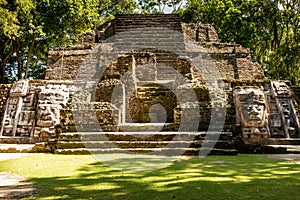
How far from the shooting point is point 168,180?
3.32 meters

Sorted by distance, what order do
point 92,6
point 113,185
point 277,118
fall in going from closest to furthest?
point 113,185 → point 277,118 → point 92,6

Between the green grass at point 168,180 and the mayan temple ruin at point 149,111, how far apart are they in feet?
5.04

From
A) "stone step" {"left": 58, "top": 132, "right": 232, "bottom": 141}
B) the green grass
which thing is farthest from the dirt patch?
"stone step" {"left": 58, "top": 132, "right": 232, "bottom": 141}

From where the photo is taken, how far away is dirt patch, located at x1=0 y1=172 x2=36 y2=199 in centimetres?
280

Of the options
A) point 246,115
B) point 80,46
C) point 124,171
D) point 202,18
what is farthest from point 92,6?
point 124,171

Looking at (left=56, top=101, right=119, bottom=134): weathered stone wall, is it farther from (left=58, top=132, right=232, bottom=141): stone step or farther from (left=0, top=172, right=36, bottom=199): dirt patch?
(left=0, top=172, right=36, bottom=199): dirt patch

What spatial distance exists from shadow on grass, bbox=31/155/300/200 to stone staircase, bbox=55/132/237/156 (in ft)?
5.18

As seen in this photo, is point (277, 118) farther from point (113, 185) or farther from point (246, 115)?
point (113, 185)

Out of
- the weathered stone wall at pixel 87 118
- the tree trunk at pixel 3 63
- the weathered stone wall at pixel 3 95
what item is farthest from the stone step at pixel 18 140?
the tree trunk at pixel 3 63

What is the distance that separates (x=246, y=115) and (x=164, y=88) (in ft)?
9.95

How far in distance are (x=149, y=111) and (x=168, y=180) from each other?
19.6 ft

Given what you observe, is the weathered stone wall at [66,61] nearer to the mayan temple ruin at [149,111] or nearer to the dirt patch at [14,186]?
the mayan temple ruin at [149,111]

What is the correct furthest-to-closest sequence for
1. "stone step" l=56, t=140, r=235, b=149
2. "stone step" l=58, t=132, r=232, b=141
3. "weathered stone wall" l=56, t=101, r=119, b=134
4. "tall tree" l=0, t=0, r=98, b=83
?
"tall tree" l=0, t=0, r=98, b=83
"weathered stone wall" l=56, t=101, r=119, b=134
"stone step" l=58, t=132, r=232, b=141
"stone step" l=56, t=140, r=235, b=149

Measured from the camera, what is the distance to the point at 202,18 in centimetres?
2241
